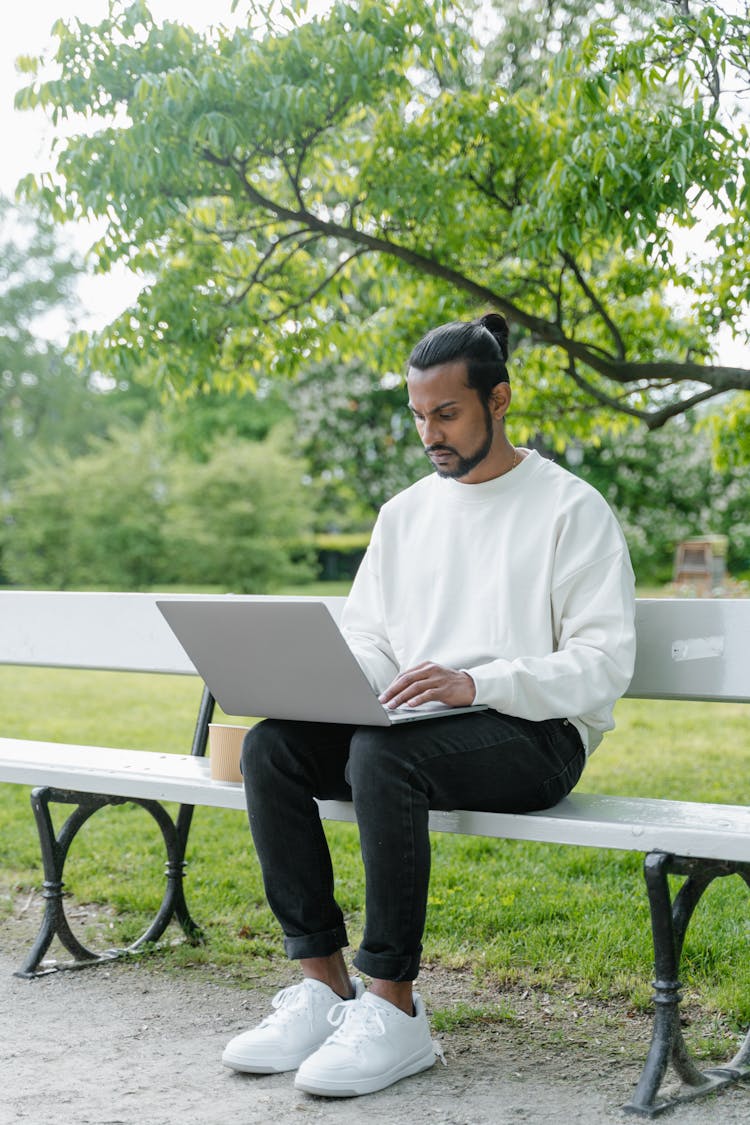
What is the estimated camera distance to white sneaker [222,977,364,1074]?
269 centimetres

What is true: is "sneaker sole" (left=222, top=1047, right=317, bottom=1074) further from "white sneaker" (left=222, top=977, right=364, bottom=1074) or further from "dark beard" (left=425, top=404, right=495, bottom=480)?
"dark beard" (left=425, top=404, right=495, bottom=480)

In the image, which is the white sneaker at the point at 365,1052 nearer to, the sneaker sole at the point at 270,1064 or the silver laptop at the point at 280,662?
the sneaker sole at the point at 270,1064

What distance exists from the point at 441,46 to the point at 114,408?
1420 inches

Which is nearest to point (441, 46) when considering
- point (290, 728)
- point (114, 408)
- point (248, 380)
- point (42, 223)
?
point (248, 380)

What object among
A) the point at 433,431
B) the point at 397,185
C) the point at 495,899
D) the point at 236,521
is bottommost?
the point at 495,899

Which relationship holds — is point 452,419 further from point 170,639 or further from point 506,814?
point 170,639

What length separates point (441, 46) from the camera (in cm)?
525

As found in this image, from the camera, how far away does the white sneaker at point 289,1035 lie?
2.69m

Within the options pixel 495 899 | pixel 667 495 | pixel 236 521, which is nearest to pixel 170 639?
A: pixel 495 899

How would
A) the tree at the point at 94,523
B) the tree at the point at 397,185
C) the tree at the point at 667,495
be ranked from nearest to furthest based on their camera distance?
the tree at the point at 397,185, the tree at the point at 94,523, the tree at the point at 667,495

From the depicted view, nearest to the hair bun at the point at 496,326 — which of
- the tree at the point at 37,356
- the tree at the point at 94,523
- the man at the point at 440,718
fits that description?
the man at the point at 440,718

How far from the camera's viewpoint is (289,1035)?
8.87 ft

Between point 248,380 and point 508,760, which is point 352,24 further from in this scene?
point 508,760

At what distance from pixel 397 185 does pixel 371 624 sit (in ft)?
9.65
